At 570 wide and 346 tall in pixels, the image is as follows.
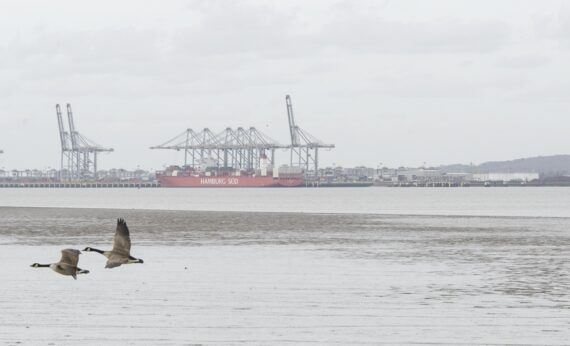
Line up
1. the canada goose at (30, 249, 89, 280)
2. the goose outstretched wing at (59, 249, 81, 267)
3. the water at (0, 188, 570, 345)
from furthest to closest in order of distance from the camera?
the water at (0, 188, 570, 345), the goose outstretched wing at (59, 249, 81, 267), the canada goose at (30, 249, 89, 280)

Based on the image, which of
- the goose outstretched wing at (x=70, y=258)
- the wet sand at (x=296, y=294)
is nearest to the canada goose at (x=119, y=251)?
the goose outstretched wing at (x=70, y=258)

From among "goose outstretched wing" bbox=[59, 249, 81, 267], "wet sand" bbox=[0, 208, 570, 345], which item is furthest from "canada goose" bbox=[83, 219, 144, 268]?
"wet sand" bbox=[0, 208, 570, 345]

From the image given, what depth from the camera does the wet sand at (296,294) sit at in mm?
17953

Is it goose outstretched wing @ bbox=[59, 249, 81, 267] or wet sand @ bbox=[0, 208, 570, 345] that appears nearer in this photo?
goose outstretched wing @ bbox=[59, 249, 81, 267]

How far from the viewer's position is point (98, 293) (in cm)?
2388

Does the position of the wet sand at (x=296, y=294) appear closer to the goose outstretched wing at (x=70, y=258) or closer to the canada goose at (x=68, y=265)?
the canada goose at (x=68, y=265)

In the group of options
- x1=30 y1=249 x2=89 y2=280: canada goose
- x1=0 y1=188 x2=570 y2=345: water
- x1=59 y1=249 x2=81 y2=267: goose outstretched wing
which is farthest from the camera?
x1=0 y1=188 x2=570 y2=345: water

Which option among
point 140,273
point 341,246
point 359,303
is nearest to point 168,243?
point 341,246

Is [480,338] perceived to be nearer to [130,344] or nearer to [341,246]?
[130,344]

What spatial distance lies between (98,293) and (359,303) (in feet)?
20.2

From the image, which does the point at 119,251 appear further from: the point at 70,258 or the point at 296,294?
the point at 296,294

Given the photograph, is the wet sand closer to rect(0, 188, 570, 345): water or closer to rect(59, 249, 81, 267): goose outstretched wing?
rect(0, 188, 570, 345): water

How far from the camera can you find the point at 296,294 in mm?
23828

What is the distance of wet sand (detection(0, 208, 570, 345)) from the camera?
18.0 metres
